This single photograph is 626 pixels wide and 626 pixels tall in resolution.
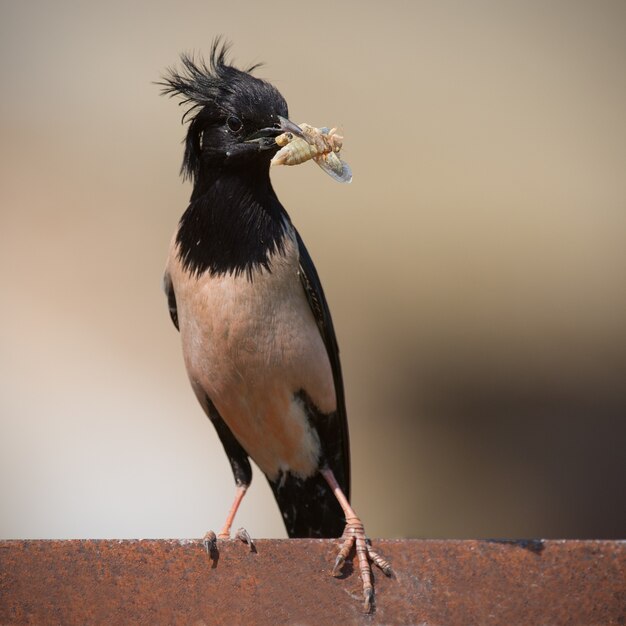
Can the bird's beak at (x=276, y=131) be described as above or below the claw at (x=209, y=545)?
above

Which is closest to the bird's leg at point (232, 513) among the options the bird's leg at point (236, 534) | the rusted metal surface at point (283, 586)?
the bird's leg at point (236, 534)

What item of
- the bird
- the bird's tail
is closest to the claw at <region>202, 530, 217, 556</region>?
the bird

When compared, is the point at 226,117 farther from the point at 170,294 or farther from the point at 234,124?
the point at 170,294

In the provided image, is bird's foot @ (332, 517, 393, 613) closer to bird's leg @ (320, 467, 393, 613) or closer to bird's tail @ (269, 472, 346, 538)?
bird's leg @ (320, 467, 393, 613)

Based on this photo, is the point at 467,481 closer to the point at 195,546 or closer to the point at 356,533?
the point at 356,533

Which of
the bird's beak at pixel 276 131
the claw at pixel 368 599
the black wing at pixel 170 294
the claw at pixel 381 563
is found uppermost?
the bird's beak at pixel 276 131

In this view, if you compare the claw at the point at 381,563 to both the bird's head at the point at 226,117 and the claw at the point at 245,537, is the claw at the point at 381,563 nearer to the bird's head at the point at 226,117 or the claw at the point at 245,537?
the claw at the point at 245,537

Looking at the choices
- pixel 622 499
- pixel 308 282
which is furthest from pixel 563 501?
pixel 308 282
